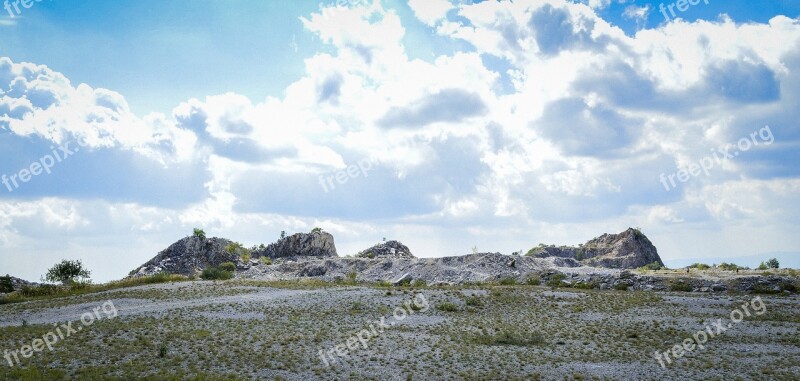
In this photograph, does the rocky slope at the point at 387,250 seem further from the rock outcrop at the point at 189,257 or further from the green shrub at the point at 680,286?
the green shrub at the point at 680,286

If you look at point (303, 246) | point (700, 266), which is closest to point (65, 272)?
point (303, 246)

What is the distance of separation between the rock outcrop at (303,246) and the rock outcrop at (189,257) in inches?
468

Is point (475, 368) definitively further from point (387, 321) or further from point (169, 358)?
point (169, 358)

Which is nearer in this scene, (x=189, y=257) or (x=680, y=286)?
(x=680, y=286)

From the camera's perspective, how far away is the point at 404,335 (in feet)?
99.9

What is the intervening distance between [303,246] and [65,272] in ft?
112

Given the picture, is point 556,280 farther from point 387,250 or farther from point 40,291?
point 40,291

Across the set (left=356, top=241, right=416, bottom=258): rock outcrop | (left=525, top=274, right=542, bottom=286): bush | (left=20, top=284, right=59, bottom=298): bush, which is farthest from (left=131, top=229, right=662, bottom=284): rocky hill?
(left=20, top=284, right=59, bottom=298): bush

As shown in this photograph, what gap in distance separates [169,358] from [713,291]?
4174 centimetres

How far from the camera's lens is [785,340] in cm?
2936

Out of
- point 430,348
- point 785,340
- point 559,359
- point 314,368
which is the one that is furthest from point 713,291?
point 314,368

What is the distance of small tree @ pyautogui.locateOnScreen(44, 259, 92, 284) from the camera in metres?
62.9

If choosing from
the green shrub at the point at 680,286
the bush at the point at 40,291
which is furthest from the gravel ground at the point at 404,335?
the bush at the point at 40,291

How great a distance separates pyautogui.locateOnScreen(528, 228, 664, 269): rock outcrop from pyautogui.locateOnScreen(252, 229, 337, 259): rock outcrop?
3566 cm
